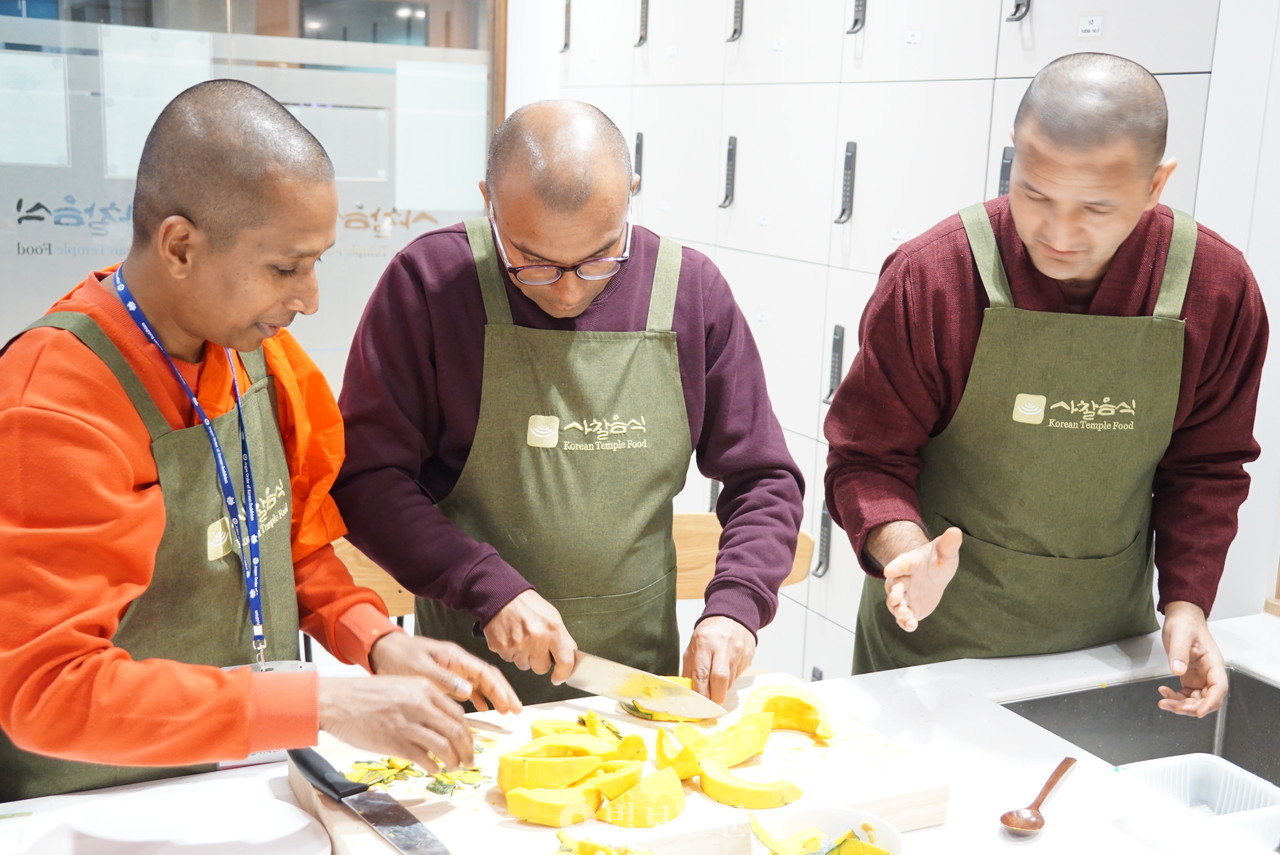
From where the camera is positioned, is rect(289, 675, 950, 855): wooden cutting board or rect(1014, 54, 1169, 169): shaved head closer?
rect(289, 675, 950, 855): wooden cutting board

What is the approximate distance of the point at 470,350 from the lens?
173 cm

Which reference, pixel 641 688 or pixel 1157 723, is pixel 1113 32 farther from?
pixel 641 688

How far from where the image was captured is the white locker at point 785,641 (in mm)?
3965

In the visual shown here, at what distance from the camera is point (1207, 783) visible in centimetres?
169

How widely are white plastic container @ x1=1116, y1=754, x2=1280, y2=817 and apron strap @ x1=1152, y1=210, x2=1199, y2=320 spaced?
2.14 feet

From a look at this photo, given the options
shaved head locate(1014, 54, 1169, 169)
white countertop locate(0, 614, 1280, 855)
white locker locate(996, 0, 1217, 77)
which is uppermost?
white locker locate(996, 0, 1217, 77)

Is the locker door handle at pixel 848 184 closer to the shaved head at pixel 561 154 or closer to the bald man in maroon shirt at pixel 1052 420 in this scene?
the bald man in maroon shirt at pixel 1052 420

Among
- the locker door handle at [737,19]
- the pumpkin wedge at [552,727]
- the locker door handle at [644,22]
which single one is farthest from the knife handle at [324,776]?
the locker door handle at [644,22]

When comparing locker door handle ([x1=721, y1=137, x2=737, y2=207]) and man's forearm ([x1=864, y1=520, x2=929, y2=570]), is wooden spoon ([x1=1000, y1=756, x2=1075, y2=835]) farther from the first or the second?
locker door handle ([x1=721, y1=137, x2=737, y2=207])

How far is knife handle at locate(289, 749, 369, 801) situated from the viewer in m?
1.32

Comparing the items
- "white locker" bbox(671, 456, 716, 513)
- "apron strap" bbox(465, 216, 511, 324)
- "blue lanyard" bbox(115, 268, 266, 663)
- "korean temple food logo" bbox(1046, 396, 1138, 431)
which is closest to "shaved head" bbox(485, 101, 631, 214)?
"apron strap" bbox(465, 216, 511, 324)

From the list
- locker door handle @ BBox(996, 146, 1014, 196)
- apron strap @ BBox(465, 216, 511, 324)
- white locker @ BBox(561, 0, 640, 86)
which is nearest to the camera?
apron strap @ BBox(465, 216, 511, 324)

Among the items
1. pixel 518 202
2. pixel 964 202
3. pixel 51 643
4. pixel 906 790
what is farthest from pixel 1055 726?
pixel 964 202

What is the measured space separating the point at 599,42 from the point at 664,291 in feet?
11.2
